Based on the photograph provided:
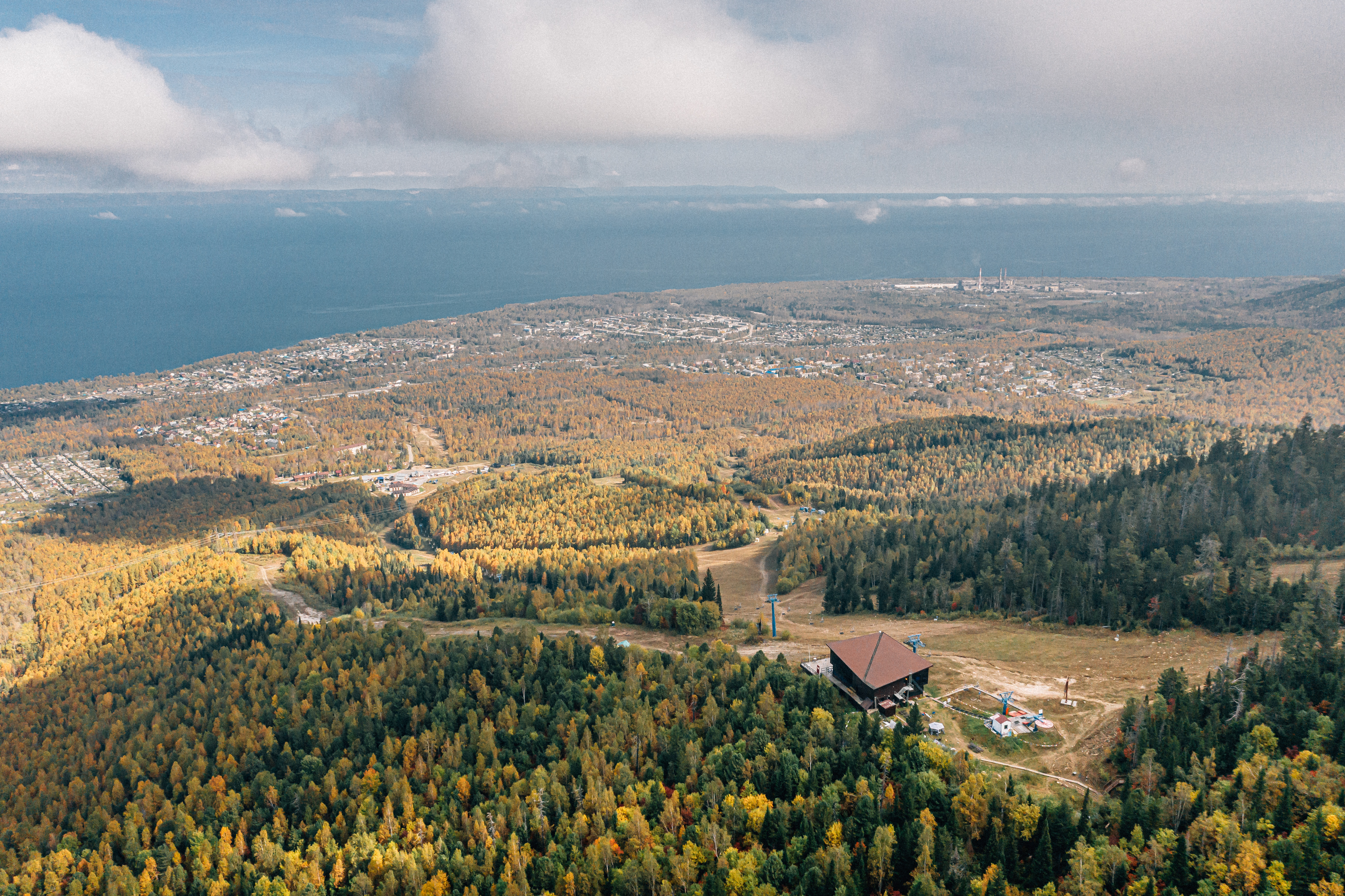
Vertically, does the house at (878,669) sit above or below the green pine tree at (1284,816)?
below

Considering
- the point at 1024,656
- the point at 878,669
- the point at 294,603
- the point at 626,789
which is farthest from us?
the point at 294,603

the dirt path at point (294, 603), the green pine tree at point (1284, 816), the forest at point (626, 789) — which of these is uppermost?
the green pine tree at point (1284, 816)

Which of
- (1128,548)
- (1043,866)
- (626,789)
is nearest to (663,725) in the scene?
(626,789)

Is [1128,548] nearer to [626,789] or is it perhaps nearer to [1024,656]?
[1024,656]

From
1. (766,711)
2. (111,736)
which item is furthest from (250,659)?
(766,711)

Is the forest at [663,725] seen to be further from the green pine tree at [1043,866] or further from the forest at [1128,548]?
the forest at [1128,548]

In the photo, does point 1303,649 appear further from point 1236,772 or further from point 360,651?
point 360,651

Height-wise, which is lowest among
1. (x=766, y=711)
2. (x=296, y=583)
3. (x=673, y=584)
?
(x=296, y=583)

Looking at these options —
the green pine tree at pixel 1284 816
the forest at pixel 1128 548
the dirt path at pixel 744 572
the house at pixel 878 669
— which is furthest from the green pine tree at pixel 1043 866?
the dirt path at pixel 744 572
